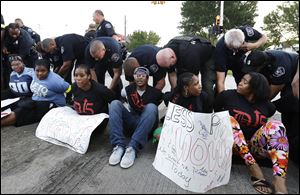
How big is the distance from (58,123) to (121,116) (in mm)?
726

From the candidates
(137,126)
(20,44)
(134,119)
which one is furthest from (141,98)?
(20,44)

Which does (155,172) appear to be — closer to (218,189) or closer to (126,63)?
(218,189)

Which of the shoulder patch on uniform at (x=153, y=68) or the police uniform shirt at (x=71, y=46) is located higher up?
the police uniform shirt at (x=71, y=46)

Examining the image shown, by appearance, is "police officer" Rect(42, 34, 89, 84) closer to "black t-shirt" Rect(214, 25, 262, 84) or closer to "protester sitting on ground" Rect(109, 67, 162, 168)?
"protester sitting on ground" Rect(109, 67, 162, 168)

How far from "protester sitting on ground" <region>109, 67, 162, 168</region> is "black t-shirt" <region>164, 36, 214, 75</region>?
0.45m

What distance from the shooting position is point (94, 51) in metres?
3.67

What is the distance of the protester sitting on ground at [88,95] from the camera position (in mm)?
3217

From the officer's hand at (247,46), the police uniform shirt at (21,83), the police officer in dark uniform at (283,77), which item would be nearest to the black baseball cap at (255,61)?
the police officer in dark uniform at (283,77)

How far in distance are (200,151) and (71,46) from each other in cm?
303

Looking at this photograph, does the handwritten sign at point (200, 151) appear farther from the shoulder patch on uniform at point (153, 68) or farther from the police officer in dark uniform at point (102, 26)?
the police officer in dark uniform at point (102, 26)

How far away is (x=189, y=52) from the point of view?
330 cm

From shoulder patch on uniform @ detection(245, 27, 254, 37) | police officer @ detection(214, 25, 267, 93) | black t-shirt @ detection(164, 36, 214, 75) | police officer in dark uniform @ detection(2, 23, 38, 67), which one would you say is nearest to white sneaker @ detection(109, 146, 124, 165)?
black t-shirt @ detection(164, 36, 214, 75)

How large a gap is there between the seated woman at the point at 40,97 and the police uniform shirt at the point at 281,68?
8.44 ft

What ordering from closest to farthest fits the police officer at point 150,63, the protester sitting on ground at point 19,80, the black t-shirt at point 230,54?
the black t-shirt at point 230,54, the police officer at point 150,63, the protester sitting on ground at point 19,80
